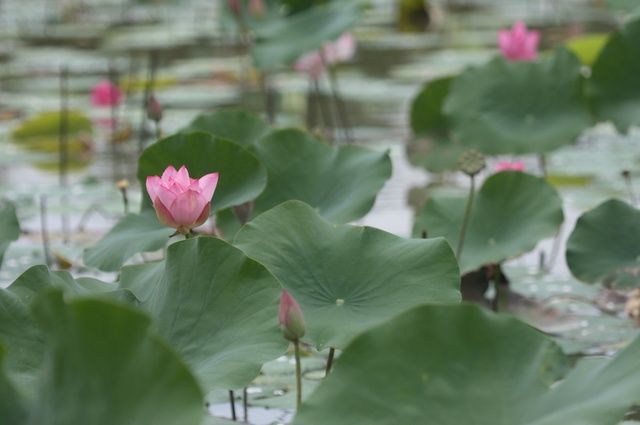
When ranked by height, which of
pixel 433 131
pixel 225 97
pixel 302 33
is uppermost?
pixel 302 33

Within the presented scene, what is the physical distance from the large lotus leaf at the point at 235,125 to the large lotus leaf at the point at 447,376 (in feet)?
3.64

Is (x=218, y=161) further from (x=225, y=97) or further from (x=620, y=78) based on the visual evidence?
(x=225, y=97)

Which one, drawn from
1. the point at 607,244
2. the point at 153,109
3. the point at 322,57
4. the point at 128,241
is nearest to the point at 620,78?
the point at 607,244

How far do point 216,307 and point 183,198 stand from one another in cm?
24

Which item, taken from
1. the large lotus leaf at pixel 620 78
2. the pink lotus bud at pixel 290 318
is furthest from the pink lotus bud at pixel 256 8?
the pink lotus bud at pixel 290 318

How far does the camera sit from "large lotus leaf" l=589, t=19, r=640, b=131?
2.65m

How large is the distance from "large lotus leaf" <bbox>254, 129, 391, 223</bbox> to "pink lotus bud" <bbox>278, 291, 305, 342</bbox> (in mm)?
725

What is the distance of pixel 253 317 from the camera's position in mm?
1452

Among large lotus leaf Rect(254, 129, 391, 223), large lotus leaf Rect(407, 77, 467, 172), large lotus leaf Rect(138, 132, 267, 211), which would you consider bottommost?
large lotus leaf Rect(407, 77, 467, 172)

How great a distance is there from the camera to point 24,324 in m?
1.43

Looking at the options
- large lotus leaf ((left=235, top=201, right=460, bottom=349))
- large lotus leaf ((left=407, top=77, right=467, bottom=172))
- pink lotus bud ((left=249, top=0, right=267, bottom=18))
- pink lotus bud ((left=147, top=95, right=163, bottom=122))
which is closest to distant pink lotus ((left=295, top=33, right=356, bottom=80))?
pink lotus bud ((left=249, top=0, right=267, bottom=18))

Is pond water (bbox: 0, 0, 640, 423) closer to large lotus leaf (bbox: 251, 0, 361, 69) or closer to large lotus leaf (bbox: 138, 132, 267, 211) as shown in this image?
large lotus leaf (bbox: 138, 132, 267, 211)

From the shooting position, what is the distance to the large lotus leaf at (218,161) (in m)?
1.96

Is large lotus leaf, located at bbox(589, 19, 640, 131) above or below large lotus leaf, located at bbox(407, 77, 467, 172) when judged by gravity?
above
